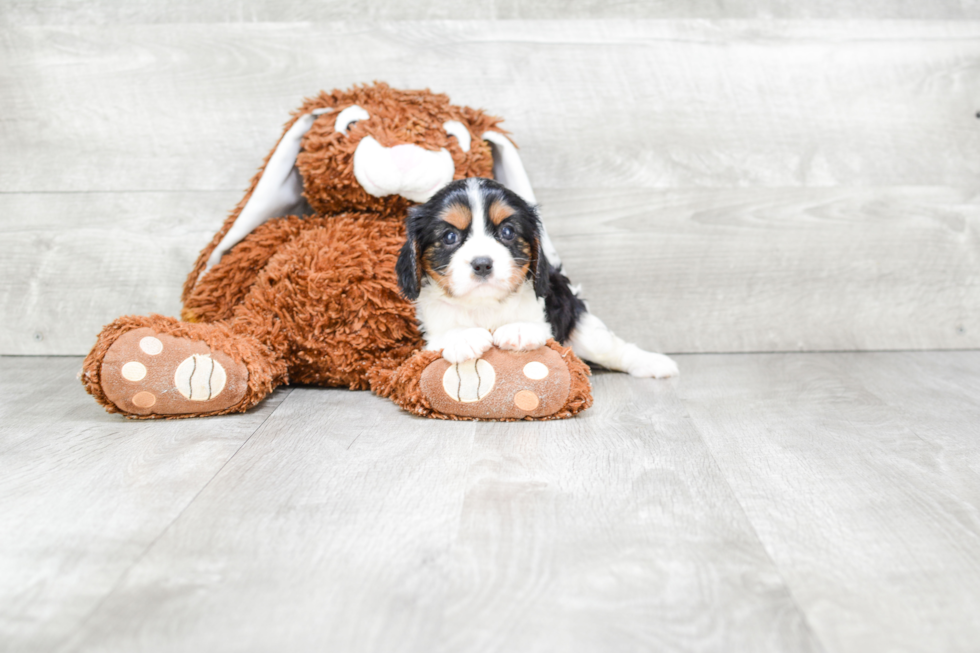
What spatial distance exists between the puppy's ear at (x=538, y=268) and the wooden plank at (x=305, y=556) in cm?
40

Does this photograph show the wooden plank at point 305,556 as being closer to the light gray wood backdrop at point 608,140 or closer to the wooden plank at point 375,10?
the light gray wood backdrop at point 608,140

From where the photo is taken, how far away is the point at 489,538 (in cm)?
113

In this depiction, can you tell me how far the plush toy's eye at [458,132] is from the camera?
203 centimetres

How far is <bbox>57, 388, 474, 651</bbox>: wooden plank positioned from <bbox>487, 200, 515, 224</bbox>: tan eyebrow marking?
0.46 meters

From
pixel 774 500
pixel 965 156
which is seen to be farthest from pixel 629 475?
pixel 965 156

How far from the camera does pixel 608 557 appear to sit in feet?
3.52

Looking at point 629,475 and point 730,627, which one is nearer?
point 730,627

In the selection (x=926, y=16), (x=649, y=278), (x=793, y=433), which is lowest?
(x=793, y=433)

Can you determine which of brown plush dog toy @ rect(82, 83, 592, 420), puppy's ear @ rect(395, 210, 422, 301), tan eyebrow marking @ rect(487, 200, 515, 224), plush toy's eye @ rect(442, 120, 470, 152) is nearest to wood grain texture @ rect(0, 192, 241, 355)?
brown plush dog toy @ rect(82, 83, 592, 420)

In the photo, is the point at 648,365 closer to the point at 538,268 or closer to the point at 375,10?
the point at 538,268

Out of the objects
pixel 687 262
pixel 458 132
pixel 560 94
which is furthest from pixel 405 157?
pixel 687 262

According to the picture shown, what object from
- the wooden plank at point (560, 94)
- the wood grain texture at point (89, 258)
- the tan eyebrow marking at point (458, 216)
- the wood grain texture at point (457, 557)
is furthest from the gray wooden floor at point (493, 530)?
the wooden plank at point (560, 94)

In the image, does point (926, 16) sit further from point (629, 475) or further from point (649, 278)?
point (629, 475)

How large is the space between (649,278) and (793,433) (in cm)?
91
